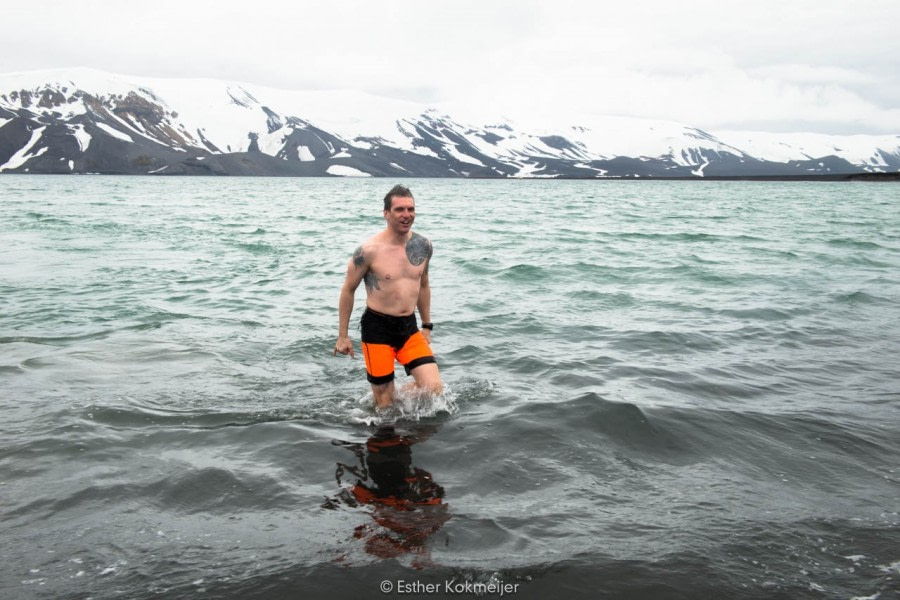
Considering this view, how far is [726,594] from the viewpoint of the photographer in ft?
12.7

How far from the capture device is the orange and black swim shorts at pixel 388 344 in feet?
23.0

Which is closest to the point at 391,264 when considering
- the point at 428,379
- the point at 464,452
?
the point at 428,379

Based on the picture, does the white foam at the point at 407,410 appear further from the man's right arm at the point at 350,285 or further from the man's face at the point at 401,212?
the man's face at the point at 401,212

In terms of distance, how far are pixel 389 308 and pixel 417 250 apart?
2.24ft

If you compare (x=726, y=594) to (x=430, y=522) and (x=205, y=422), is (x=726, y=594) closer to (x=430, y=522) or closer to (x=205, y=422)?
(x=430, y=522)

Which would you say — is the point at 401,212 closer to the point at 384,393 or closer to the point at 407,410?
the point at 384,393

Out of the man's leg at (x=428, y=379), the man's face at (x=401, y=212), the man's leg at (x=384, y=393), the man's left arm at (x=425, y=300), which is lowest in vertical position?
the man's leg at (x=384, y=393)

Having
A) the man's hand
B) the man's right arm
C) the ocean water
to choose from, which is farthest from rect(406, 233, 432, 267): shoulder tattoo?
the ocean water

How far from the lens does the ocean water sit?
4.09 m

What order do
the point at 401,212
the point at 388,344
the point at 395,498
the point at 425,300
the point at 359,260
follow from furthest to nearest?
the point at 425,300 < the point at 388,344 < the point at 359,260 < the point at 401,212 < the point at 395,498

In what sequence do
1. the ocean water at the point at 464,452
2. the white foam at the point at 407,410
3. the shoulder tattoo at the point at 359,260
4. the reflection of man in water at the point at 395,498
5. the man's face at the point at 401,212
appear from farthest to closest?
the white foam at the point at 407,410
the shoulder tattoo at the point at 359,260
the man's face at the point at 401,212
the reflection of man in water at the point at 395,498
the ocean water at the point at 464,452

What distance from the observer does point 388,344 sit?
7.05 m

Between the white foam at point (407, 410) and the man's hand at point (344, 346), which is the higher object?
the man's hand at point (344, 346)

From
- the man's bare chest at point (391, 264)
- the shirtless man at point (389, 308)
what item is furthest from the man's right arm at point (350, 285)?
the man's bare chest at point (391, 264)
